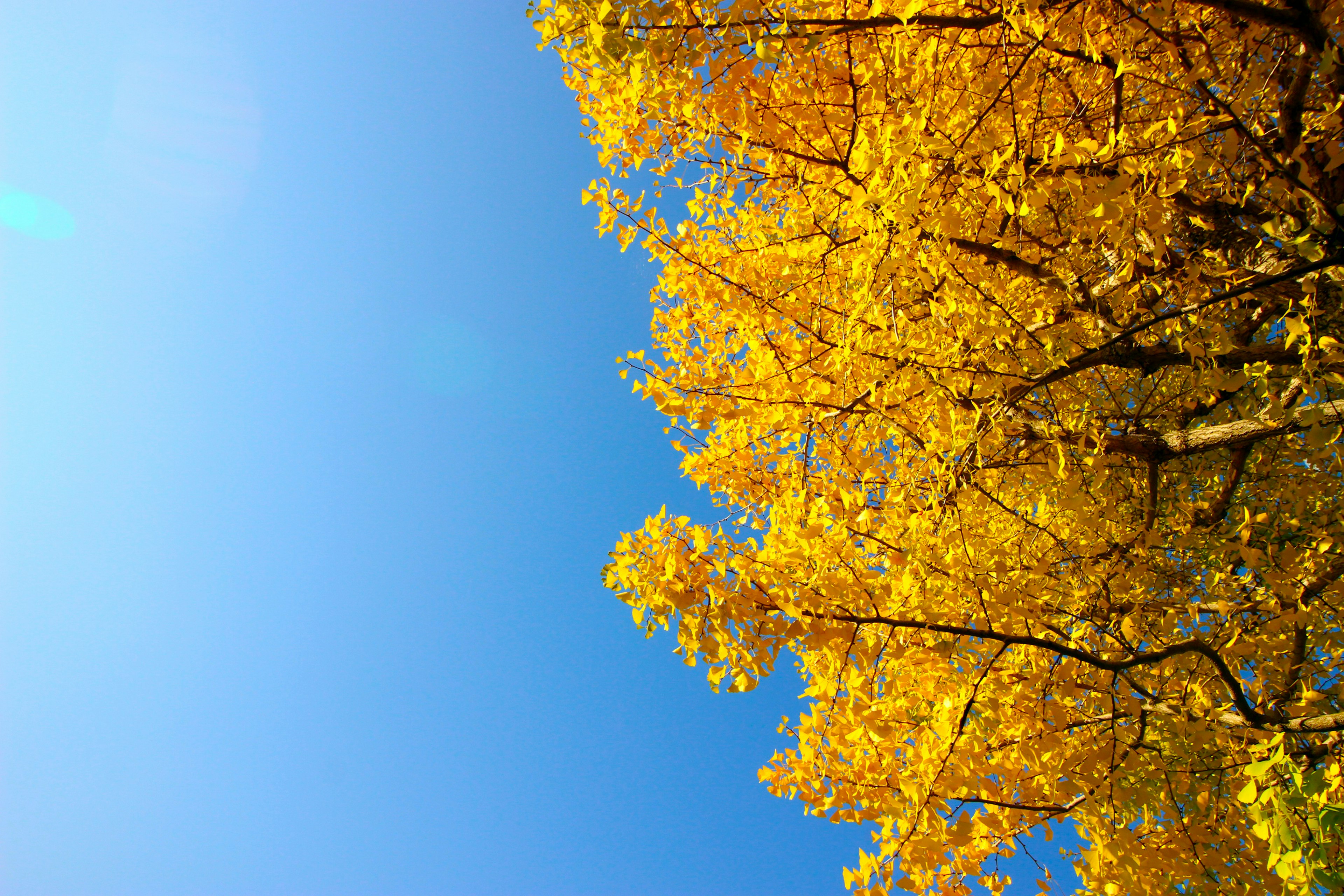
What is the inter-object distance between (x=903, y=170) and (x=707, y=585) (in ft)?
4.84

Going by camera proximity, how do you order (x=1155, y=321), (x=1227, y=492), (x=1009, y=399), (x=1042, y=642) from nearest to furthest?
(x=1042, y=642), (x=1155, y=321), (x=1009, y=399), (x=1227, y=492)

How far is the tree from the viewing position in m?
2.13

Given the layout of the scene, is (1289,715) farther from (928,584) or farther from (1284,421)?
(928,584)

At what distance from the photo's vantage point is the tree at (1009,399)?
2131 millimetres

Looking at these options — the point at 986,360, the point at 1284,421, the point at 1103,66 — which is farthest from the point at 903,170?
the point at 1284,421

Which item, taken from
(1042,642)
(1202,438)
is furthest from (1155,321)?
(1202,438)

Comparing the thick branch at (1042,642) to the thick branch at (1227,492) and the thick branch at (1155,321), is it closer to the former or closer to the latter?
the thick branch at (1155,321)

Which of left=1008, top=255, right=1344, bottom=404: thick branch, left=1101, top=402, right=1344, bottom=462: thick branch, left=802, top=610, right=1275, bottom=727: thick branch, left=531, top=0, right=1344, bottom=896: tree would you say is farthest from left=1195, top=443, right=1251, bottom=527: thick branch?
left=802, top=610, right=1275, bottom=727: thick branch

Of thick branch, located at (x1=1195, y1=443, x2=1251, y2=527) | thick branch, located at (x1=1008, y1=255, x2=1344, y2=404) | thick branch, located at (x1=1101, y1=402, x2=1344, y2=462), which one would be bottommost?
thick branch, located at (x1=1008, y1=255, x2=1344, y2=404)

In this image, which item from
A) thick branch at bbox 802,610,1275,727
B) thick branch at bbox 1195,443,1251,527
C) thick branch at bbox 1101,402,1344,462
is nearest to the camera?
thick branch at bbox 802,610,1275,727

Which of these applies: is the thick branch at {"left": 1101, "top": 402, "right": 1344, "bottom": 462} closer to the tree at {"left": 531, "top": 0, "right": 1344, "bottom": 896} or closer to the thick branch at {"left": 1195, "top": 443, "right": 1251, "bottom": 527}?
the tree at {"left": 531, "top": 0, "right": 1344, "bottom": 896}

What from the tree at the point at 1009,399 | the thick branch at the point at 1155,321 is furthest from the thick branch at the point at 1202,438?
the thick branch at the point at 1155,321

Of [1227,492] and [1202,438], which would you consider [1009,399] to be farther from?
[1227,492]

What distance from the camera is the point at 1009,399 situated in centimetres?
253
